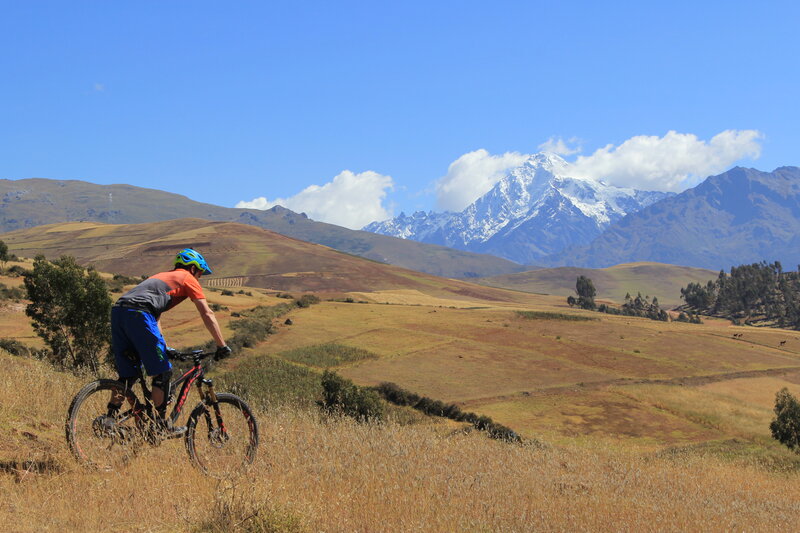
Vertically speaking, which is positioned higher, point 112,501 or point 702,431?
point 112,501

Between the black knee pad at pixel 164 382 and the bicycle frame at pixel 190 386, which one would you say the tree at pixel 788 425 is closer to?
the bicycle frame at pixel 190 386

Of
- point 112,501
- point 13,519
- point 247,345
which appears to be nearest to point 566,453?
point 112,501

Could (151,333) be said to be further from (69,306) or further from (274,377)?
(274,377)

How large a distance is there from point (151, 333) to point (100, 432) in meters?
1.54

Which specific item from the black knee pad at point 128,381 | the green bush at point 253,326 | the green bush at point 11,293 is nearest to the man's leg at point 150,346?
the black knee pad at point 128,381

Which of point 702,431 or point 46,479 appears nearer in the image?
point 46,479

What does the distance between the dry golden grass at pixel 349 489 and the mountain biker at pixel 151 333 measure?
86 centimetres

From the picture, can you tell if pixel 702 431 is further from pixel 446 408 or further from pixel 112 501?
pixel 112 501

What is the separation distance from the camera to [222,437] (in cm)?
907

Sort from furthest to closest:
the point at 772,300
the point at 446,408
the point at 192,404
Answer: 1. the point at 772,300
2. the point at 446,408
3. the point at 192,404

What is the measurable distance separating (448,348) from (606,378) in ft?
71.2

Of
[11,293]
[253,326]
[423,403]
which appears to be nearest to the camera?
[423,403]

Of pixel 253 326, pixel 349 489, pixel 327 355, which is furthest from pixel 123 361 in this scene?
pixel 253 326

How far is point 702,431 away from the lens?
2180 inches
